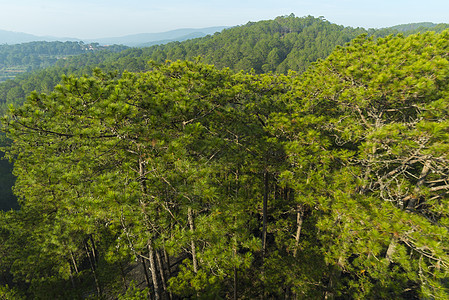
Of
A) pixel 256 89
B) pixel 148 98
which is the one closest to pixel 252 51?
pixel 256 89

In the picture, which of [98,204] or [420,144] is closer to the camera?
[98,204]

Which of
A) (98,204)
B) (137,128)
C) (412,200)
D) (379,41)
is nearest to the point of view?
(98,204)

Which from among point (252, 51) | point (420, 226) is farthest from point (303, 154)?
point (252, 51)

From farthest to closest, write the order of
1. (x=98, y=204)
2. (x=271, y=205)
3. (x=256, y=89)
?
(x=271, y=205)
(x=256, y=89)
(x=98, y=204)

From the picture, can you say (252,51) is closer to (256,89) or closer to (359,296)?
(256,89)

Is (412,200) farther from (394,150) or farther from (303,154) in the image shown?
→ (303,154)

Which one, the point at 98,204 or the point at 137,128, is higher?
the point at 137,128

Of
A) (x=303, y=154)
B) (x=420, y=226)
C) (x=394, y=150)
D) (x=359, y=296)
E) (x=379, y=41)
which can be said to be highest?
(x=379, y=41)
